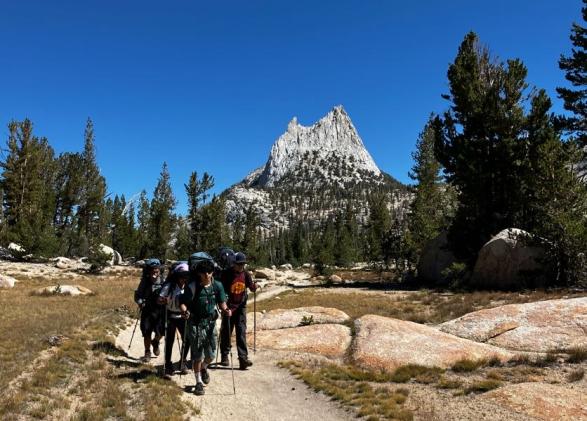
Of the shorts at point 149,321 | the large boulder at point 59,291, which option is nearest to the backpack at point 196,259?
the shorts at point 149,321

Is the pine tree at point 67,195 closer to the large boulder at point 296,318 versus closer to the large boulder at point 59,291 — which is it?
the large boulder at point 59,291

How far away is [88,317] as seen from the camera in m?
18.3

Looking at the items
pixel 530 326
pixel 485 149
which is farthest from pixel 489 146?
pixel 530 326

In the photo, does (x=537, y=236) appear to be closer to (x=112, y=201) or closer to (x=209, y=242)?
(x=209, y=242)

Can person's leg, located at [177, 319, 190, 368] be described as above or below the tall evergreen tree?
below

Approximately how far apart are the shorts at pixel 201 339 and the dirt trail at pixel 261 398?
82 centimetres

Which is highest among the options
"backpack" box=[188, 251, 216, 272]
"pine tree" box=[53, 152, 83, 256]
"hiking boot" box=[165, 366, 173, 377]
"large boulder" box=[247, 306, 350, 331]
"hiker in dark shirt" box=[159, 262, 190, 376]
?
"pine tree" box=[53, 152, 83, 256]

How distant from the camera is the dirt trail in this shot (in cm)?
852

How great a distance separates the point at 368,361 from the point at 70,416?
23.3 ft

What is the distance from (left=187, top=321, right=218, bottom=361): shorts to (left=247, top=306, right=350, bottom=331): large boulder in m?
7.22

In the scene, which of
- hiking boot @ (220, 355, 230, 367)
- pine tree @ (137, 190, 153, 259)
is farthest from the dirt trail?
pine tree @ (137, 190, 153, 259)

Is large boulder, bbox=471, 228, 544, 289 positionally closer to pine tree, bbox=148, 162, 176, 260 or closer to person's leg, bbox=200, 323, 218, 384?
person's leg, bbox=200, 323, 218, 384

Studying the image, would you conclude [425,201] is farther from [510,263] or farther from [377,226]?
[510,263]

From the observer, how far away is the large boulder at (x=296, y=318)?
16.8 meters
